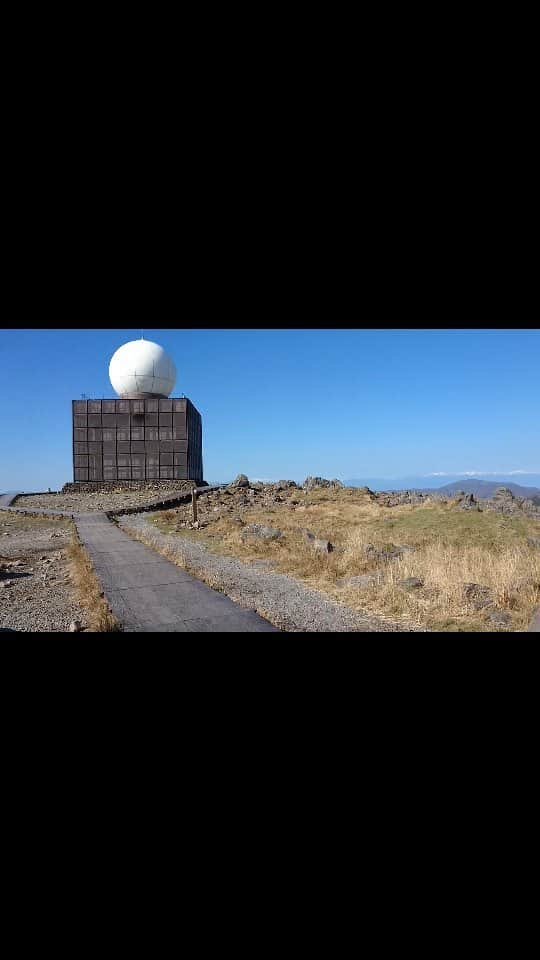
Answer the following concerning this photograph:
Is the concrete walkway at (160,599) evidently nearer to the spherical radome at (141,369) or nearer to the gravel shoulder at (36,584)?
the gravel shoulder at (36,584)

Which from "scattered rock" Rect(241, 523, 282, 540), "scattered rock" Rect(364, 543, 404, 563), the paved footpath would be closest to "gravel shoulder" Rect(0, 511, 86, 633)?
the paved footpath

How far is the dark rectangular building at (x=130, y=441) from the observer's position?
27359 millimetres

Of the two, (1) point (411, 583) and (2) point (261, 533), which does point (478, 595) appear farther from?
(2) point (261, 533)

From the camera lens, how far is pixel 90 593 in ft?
A: 20.2

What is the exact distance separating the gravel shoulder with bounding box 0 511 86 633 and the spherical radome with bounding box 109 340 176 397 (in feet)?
58.4

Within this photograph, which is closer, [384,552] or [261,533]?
[384,552]

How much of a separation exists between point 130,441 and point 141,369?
16.2ft

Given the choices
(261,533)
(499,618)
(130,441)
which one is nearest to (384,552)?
(261,533)

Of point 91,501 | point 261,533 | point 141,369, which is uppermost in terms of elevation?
point 141,369

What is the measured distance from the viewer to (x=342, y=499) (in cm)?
2006

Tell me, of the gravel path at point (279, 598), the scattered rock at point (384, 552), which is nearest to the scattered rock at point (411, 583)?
the gravel path at point (279, 598)

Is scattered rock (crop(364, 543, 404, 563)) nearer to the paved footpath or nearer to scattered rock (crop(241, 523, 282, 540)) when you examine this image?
scattered rock (crop(241, 523, 282, 540))
